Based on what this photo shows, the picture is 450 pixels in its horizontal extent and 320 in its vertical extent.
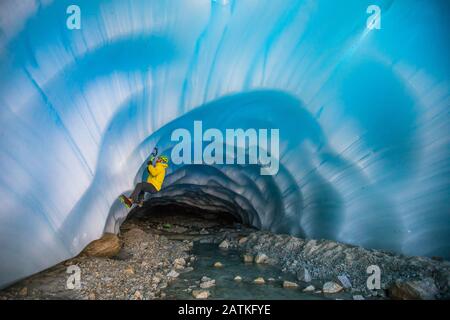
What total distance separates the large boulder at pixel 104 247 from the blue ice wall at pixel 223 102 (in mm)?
260

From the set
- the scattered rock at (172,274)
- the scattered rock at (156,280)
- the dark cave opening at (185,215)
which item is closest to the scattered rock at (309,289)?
the scattered rock at (172,274)

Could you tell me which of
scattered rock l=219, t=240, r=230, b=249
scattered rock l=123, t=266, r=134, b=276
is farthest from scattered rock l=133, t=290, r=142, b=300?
scattered rock l=219, t=240, r=230, b=249

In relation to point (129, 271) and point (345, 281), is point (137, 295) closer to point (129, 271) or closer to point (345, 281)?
point (129, 271)

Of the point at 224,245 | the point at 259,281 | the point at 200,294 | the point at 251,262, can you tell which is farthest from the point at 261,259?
the point at 200,294

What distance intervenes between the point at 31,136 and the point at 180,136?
9.05 ft

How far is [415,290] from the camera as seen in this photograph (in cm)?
387

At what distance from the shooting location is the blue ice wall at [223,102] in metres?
3.89

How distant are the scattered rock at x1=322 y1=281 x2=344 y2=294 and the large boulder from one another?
10.4 feet

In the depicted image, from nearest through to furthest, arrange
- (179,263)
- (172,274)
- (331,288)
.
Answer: (331,288), (172,274), (179,263)

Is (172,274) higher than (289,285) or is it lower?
higher

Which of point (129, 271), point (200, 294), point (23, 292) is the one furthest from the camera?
point (129, 271)

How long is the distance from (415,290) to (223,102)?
3.63 meters

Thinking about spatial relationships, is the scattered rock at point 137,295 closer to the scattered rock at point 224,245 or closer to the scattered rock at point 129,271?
the scattered rock at point 129,271

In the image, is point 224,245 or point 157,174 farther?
point 224,245
